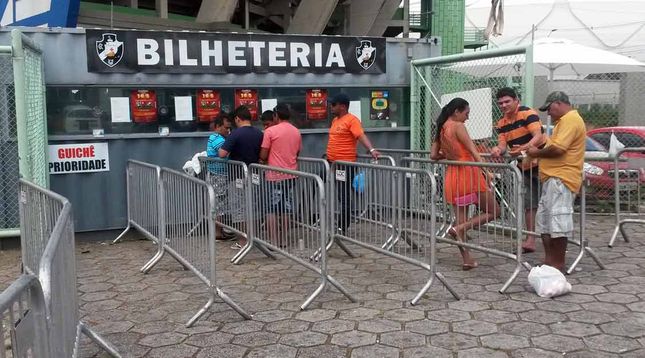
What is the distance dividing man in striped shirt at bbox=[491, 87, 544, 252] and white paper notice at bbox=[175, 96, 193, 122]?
3967 mm

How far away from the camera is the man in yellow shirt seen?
5.41 metres

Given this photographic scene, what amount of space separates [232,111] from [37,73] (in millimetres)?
2444

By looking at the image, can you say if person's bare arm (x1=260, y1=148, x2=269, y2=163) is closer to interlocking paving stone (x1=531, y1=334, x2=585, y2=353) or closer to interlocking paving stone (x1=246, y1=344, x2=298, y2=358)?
interlocking paving stone (x1=246, y1=344, x2=298, y2=358)

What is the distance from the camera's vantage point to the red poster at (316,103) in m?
8.66

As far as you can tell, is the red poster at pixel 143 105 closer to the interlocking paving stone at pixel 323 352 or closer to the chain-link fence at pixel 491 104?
the chain-link fence at pixel 491 104

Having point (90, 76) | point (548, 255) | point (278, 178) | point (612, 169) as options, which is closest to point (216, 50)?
point (90, 76)

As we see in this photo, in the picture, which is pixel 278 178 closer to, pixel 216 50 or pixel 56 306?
pixel 216 50

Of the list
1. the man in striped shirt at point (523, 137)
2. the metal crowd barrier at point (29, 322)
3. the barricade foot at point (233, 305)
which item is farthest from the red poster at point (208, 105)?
the metal crowd barrier at point (29, 322)

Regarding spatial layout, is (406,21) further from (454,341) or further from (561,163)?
(454,341)

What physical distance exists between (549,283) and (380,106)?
4.46 metres

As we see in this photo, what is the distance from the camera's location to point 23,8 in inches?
451

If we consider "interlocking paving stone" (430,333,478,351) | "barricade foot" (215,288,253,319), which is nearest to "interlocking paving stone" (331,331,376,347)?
"interlocking paving stone" (430,333,478,351)

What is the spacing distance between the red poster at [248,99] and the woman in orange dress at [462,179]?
122 inches

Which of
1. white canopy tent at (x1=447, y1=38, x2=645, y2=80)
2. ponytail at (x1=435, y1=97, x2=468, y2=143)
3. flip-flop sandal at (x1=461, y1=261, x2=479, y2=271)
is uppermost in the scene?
white canopy tent at (x1=447, y1=38, x2=645, y2=80)
